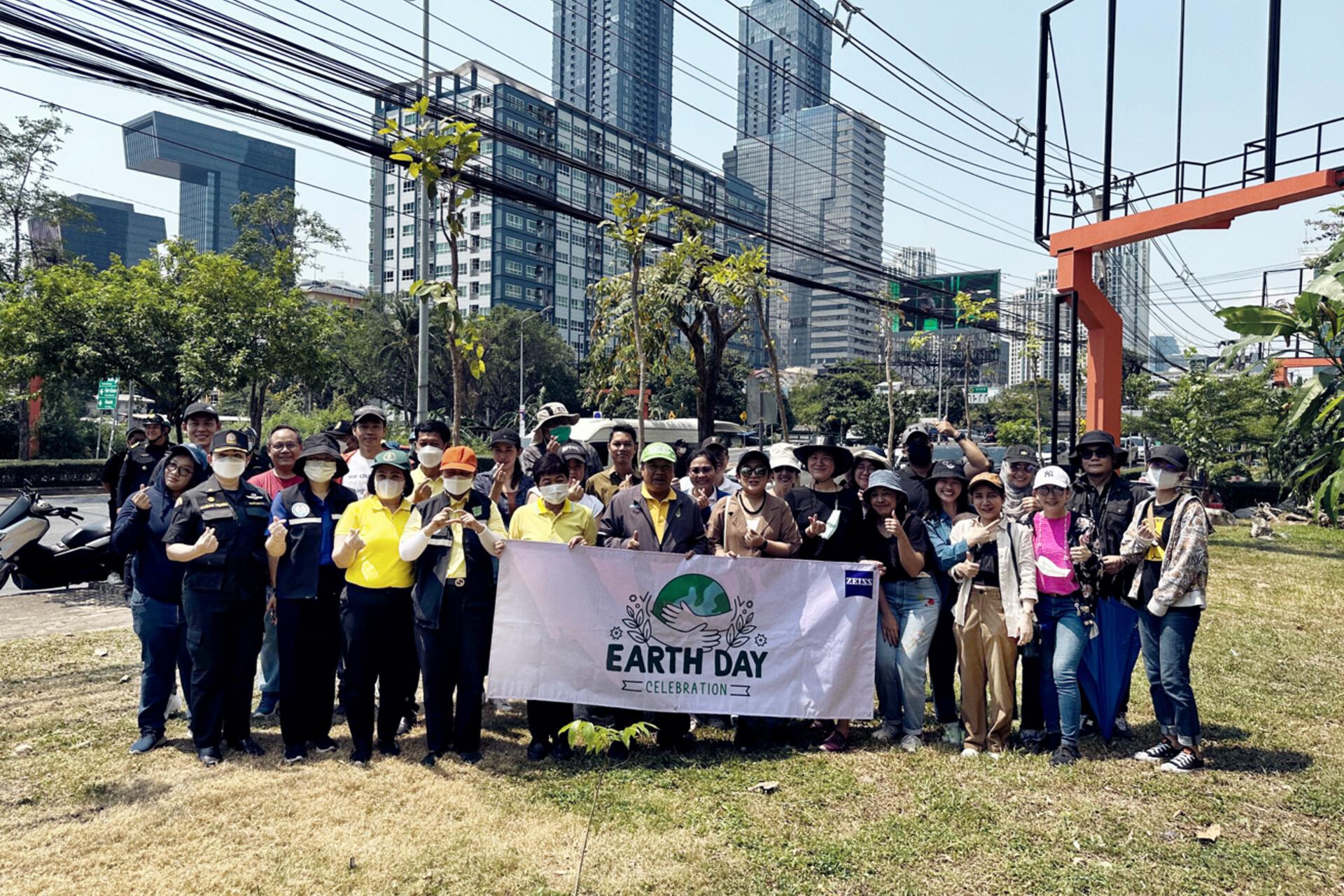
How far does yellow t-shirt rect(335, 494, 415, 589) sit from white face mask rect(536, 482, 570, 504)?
0.79 m

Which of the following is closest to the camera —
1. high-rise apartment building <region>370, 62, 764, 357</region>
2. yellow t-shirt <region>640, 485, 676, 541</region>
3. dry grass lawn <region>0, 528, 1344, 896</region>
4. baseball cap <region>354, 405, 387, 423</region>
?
dry grass lawn <region>0, 528, 1344, 896</region>

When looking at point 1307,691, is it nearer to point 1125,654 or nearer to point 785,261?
point 1125,654

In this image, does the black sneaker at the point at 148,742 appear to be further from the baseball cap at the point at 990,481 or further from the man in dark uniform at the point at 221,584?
the baseball cap at the point at 990,481

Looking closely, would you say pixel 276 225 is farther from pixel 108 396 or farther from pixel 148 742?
pixel 148 742

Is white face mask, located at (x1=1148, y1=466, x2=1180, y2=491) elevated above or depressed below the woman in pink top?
above

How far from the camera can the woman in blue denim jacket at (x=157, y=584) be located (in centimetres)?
516

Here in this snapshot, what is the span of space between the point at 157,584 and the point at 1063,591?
16.8 feet

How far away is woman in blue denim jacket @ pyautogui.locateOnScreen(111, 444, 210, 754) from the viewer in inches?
203

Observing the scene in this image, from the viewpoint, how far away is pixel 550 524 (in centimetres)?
536

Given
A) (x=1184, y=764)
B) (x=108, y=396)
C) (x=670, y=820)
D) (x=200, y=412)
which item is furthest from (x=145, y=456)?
(x=108, y=396)

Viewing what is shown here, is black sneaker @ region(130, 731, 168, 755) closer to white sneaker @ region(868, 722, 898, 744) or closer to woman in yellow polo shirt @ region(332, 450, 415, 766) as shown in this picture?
woman in yellow polo shirt @ region(332, 450, 415, 766)

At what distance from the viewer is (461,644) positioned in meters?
5.14

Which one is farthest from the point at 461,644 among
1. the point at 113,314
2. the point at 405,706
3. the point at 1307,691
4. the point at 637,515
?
the point at 113,314

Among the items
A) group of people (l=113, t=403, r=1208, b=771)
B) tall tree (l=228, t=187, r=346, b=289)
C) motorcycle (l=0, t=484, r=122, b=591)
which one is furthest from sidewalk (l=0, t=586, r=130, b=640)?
tall tree (l=228, t=187, r=346, b=289)
